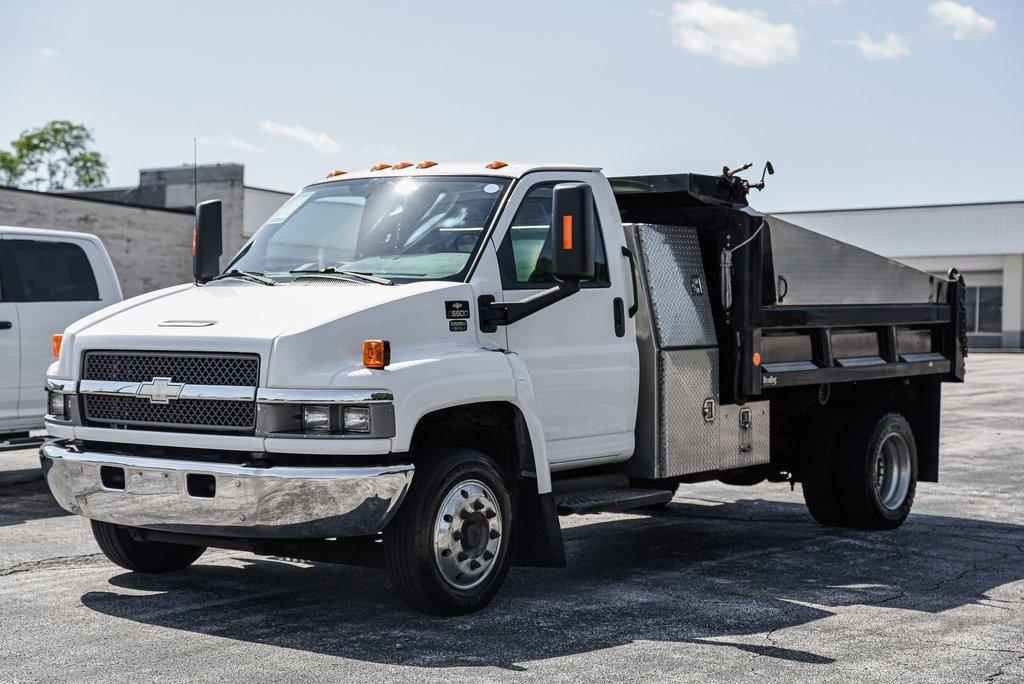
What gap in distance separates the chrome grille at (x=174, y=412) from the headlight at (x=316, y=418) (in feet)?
0.79

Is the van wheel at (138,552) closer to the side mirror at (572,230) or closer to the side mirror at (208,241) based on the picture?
the side mirror at (208,241)

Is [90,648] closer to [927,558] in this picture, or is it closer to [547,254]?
[547,254]

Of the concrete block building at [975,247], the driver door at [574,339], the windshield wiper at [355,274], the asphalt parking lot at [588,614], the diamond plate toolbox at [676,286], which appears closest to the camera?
the asphalt parking lot at [588,614]

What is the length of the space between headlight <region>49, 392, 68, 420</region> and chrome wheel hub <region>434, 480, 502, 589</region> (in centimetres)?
202

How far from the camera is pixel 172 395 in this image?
20.5 ft

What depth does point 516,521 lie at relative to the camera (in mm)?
7082

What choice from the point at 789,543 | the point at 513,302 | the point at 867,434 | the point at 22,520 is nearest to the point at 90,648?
the point at 513,302

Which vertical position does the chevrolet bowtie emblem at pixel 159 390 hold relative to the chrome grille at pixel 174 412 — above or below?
above

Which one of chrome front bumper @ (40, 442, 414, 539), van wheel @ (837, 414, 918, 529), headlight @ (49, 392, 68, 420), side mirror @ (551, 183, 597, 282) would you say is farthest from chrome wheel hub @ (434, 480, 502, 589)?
van wheel @ (837, 414, 918, 529)

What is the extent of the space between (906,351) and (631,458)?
329 cm

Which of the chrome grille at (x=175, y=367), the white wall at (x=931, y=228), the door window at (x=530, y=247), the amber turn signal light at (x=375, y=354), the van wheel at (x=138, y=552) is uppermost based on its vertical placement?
the white wall at (x=931, y=228)

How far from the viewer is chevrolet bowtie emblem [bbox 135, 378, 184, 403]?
6238mm

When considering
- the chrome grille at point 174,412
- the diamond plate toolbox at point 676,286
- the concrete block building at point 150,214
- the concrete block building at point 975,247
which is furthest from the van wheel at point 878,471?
the concrete block building at point 975,247

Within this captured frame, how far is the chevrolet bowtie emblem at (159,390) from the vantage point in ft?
20.5
